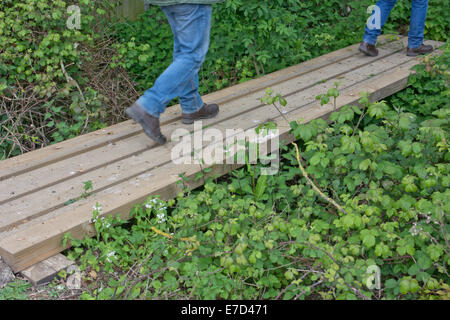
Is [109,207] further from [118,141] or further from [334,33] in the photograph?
[334,33]

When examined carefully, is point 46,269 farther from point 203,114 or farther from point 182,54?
point 203,114

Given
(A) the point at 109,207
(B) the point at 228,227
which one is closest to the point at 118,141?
(A) the point at 109,207

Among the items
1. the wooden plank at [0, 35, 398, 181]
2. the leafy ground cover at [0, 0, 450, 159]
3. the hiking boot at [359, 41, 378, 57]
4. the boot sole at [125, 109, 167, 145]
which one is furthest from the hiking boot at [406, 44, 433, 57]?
the boot sole at [125, 109, 167, 145]

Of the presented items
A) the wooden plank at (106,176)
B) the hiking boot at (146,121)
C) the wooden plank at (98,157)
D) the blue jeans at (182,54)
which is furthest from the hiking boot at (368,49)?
the hiking boot at (146,121)

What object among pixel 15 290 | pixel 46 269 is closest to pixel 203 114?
pixel 46 269

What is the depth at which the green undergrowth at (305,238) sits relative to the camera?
9.07 feet

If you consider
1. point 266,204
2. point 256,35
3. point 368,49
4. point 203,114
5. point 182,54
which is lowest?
point 266,204

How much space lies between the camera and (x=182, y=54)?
3854 millimetres

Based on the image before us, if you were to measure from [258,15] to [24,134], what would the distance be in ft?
8.35

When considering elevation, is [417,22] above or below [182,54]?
below

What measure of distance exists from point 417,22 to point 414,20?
0.04 meters

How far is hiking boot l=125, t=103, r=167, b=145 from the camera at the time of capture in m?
3.74

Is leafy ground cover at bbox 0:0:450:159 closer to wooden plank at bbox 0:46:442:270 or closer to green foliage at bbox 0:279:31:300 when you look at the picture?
Answer: wooden plank at bbox 0:46:442:270

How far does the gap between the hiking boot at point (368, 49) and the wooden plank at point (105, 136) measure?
0.45 m
